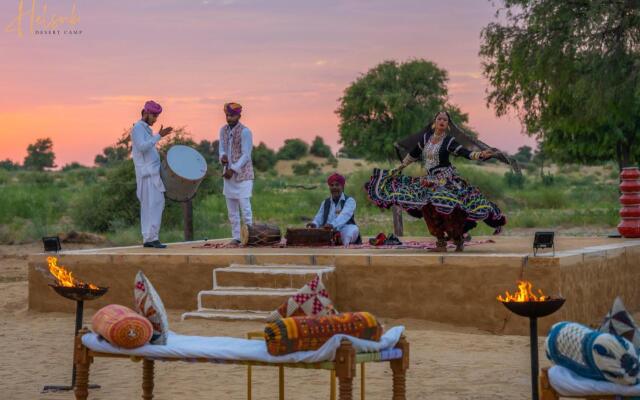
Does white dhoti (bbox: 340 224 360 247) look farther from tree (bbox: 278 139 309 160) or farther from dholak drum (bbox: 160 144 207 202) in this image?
tree (bbox: 278 139 309 160)

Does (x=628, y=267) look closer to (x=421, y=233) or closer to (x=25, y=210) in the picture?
(x=421, y=233)

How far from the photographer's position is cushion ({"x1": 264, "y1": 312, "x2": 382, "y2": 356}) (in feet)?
21.4

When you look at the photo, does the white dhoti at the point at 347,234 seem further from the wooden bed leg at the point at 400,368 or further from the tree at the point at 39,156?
the tree at the point at 39,156

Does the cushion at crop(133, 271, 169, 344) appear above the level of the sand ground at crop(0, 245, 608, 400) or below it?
above

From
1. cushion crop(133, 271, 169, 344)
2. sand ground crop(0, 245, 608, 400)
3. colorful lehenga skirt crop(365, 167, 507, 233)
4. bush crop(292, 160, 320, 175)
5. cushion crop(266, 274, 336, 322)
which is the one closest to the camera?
cushion crop(266, 274, 336, 322)

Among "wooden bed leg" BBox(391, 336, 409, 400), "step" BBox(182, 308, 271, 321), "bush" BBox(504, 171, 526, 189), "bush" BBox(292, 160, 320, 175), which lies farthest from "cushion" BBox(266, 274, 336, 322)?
"bush" BBox(292, 160, 320, 175)

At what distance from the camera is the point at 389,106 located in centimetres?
3847

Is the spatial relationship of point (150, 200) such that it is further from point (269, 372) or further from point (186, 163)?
point (269, 372)

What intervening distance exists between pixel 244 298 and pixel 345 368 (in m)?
5.60

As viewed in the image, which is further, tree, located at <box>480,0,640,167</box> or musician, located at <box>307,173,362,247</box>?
tree, located at <box>480,0,640,167</box>

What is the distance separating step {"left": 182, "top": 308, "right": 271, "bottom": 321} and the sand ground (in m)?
A: 0.07

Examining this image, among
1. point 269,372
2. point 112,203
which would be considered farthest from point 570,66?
point 269,372

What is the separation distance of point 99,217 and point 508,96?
10371 millimetres

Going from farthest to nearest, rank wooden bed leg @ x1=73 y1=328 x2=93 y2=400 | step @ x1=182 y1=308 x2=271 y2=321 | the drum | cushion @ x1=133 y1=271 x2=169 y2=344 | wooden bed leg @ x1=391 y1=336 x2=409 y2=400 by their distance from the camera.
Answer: the drum < step @ x1=182 y1=308 x2=271 y2=321 < wooden bed leg @ x1=73 y1=328 x2=93 y2=400 < cushion @ x1=133 y1=271 x2=169 y2=344 < wooden bed leg @ x1=391 y1=336 x2=409 y2=400
